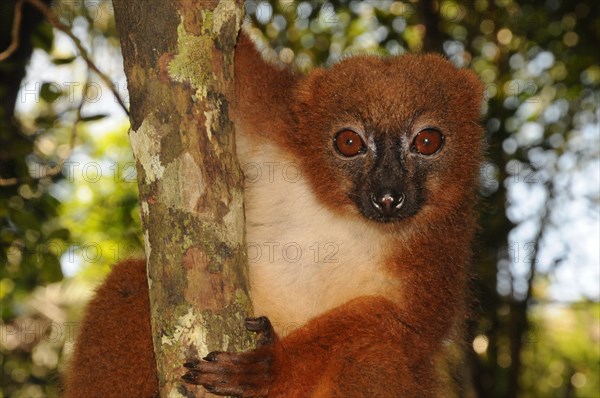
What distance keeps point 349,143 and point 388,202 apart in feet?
2.01

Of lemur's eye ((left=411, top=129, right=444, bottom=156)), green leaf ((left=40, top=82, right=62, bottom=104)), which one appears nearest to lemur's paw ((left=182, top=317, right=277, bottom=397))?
lemur's eye ((left=411, top=129, right=444, bottom=156))

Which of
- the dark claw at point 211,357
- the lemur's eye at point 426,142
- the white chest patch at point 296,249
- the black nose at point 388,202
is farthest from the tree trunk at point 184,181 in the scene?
the lemur's eye at point 426,142

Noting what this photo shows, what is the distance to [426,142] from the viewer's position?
5.00 meters

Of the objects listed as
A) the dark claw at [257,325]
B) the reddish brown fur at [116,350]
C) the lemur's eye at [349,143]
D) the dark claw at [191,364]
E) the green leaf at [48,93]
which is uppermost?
the green leaf at [48,93]

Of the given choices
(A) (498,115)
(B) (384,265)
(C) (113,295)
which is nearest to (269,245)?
(B) (384,265)

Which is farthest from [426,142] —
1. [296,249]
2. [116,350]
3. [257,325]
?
[116,350]

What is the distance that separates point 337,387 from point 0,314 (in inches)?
173

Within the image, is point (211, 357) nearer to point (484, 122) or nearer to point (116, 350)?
point (116, 350)

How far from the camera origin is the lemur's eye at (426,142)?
4.99m

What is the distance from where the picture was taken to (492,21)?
349 inches

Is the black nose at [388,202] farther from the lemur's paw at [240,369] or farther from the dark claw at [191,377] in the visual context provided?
the dark claw at [191,377]

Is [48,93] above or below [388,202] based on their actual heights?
above

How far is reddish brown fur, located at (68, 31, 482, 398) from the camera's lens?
13.9 ft

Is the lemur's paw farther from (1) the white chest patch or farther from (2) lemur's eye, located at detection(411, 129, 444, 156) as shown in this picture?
(2) lemur's eye, located at detection(411, 129, 444, 156)
